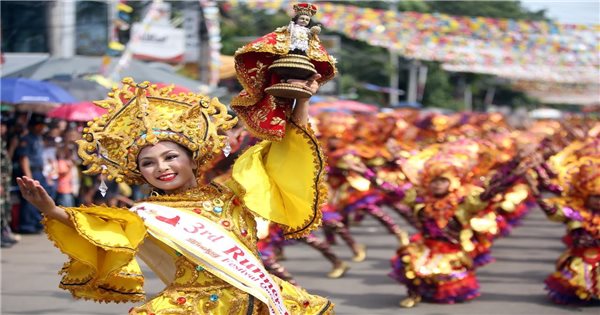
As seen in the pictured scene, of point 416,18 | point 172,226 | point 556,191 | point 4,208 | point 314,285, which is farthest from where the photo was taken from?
point 416,18

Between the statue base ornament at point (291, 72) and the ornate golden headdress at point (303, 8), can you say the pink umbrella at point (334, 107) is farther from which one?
the statue base ornament at point (291, 72)

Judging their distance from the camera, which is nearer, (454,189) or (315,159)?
(315,159)

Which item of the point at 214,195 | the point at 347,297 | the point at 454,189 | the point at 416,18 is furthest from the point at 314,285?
the point at 416,18

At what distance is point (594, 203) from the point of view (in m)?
7.96

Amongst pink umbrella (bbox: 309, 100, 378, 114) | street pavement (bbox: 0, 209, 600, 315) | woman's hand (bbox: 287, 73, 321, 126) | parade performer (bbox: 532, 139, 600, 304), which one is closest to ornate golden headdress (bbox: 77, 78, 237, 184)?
woman's hand (bbox: 287, 73, 321, 126)

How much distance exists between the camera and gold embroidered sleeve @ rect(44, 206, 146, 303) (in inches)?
143

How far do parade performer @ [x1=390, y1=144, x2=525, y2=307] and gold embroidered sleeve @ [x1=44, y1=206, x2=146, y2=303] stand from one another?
4.39 meters

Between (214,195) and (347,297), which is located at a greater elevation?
(214,195)

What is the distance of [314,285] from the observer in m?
9.32

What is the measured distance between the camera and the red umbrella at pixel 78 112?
12.8 metres

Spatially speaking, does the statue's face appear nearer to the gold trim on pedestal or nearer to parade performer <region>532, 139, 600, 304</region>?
the gold trim on pedestal

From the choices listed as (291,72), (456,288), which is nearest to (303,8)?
(291,72)

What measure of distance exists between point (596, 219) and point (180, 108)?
4796mm

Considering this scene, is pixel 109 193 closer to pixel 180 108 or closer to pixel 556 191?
pixel 556 191
